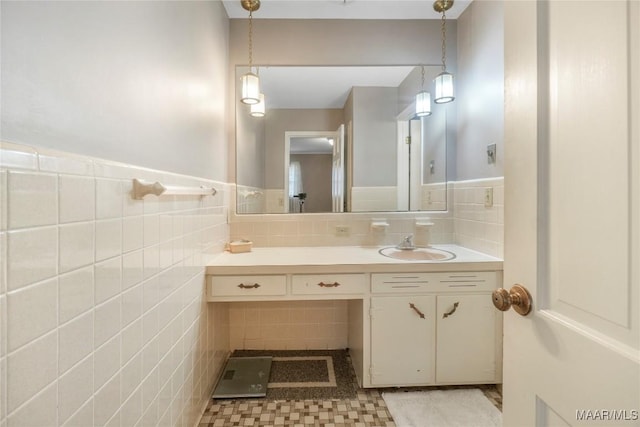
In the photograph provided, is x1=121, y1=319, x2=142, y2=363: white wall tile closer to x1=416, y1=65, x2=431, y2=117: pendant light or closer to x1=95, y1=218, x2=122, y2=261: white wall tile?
x1=95, y1=218, x2=122, y2=261: white wall tile

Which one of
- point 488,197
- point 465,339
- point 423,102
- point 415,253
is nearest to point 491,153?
point 488,197

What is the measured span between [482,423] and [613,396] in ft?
4.56

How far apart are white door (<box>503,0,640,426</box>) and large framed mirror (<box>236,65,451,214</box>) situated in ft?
4.98

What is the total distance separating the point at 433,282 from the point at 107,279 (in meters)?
1.54

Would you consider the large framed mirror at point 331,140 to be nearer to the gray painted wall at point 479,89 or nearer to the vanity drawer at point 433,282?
the gray painted wall at point 479,89

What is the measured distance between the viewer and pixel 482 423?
1494 millimetres

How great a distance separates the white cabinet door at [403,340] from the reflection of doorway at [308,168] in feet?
2.85

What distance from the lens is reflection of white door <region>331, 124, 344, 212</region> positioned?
218 cm

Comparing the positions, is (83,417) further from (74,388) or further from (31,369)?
(31,369)

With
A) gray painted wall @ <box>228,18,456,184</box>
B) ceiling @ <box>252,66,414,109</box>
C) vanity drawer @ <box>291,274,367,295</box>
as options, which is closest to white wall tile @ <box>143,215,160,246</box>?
vanity drawer @ <box>291,274,367,295</box>

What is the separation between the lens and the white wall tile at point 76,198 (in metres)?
0.63

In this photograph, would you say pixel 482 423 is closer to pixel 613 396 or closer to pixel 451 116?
pixel 613 396

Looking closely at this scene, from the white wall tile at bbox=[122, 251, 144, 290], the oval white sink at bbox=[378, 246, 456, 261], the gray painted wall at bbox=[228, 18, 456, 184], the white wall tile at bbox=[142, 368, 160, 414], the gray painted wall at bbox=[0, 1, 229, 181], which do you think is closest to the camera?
the gray painted wall at bbox=[0, 1, 229, 181]

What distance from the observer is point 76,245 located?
66 centimetres
